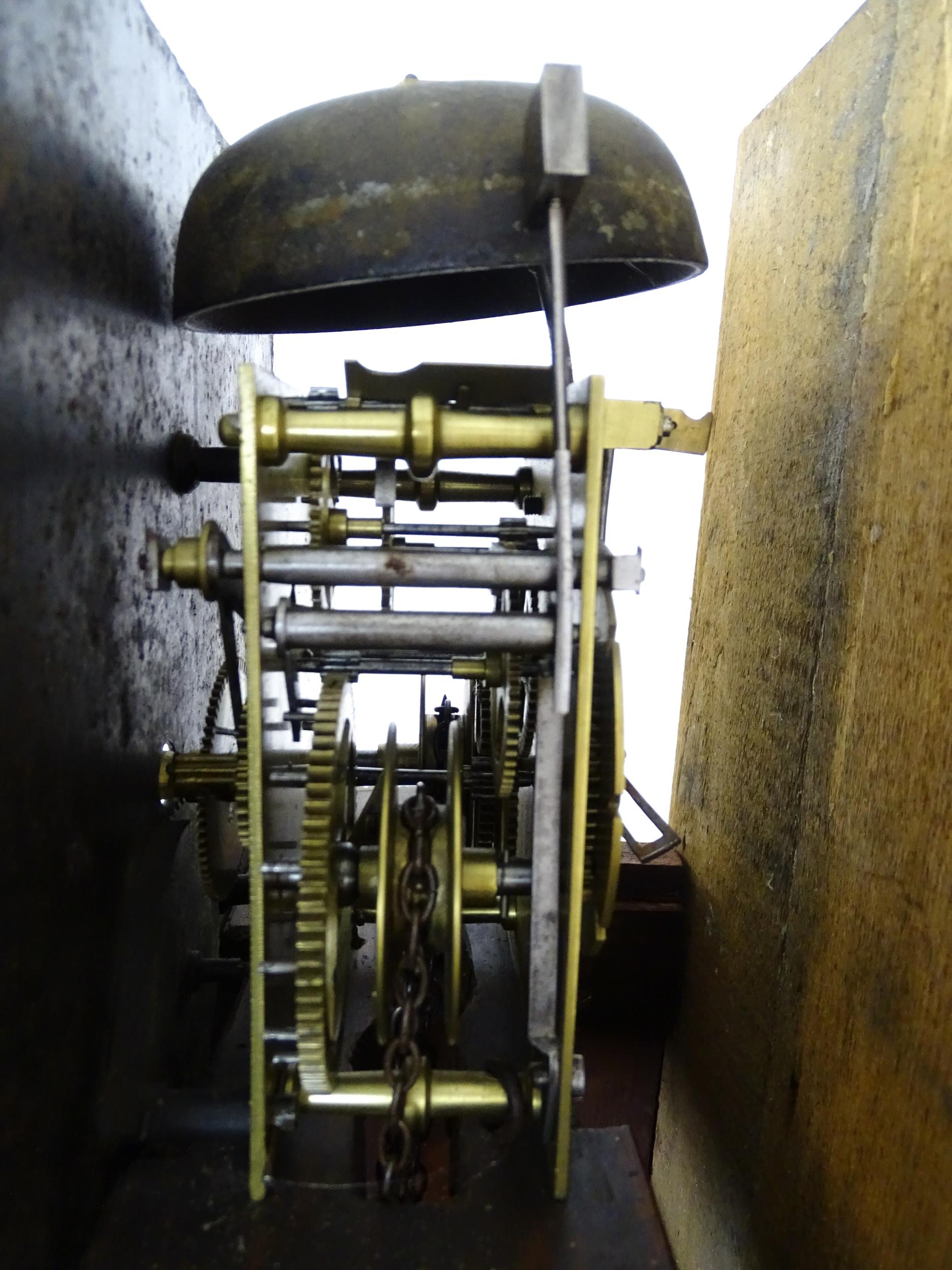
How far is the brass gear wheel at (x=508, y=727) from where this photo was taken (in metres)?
1.21

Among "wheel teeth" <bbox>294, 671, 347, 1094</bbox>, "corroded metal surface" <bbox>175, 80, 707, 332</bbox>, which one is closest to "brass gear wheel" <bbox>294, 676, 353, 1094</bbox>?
"wheel teeth" <bbox>294, 671, 347, 1094</bbox>

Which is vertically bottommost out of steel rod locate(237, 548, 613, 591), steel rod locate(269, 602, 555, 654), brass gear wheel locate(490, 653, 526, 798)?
brass gear wheel locate(490, 653, 526, 798)

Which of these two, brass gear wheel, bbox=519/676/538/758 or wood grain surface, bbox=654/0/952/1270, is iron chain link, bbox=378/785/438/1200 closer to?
brass gear wheel, bbox=519/676/538/758

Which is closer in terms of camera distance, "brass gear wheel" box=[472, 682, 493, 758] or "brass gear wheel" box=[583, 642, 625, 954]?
"brass gear wheel" box=[583, 642, 625, 954]

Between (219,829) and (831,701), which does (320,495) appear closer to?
(219,829)

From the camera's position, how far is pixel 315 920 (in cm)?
90

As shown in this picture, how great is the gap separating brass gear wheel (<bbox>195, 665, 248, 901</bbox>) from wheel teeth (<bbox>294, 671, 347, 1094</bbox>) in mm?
190

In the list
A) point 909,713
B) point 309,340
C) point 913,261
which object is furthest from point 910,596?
point 309,340

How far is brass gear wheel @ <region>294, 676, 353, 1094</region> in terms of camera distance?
2.96 ft

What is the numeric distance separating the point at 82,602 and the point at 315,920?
0.43m

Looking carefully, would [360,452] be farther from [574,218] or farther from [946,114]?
[946,114]

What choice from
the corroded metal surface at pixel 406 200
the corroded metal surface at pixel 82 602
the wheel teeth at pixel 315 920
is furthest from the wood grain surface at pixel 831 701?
the corroded metal surface at pixel 82 602

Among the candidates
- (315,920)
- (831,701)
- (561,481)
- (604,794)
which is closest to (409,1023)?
(315,920)

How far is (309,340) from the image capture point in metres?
2.20
